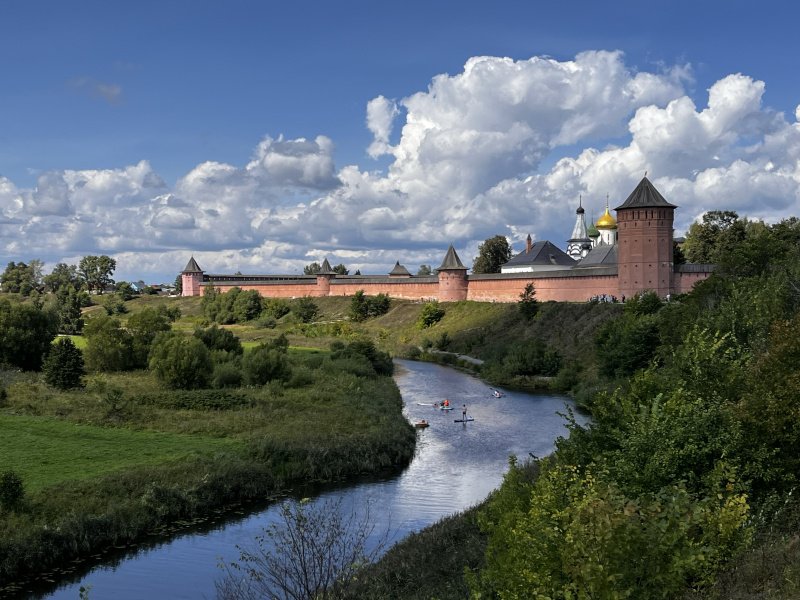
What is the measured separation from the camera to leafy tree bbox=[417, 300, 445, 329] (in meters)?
55.3

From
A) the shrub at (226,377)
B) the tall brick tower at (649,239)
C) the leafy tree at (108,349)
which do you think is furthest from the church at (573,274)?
the leafy tree at (108,349)

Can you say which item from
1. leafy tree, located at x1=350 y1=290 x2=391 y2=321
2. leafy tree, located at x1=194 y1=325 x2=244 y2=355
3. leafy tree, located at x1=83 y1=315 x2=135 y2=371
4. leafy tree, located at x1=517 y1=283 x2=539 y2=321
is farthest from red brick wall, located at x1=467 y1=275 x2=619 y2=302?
leafy tree, located at x1=83 y1=315 x2=135 y2=371

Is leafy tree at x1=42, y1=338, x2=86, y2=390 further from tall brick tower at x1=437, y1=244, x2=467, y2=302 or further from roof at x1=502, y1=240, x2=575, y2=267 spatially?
roof at x1=502, y1=240, x2=575, y2=267

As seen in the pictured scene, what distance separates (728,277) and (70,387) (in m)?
25.0

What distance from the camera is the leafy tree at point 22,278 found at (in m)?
87.9

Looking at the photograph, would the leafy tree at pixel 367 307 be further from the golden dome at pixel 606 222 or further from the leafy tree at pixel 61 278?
the leafy tree at pixel 61 278

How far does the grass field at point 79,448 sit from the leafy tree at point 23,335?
12147mm

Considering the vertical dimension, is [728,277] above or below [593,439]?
above

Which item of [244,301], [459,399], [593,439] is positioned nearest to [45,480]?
[593,439]

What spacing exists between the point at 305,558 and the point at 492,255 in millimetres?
65140

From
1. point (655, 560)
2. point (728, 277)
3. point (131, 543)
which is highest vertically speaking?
point (728, 277)

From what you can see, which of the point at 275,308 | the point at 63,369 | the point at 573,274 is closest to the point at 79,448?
the point at 63,369

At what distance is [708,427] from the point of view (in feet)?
32.7

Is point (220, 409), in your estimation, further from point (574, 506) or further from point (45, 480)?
point (574, 506)
